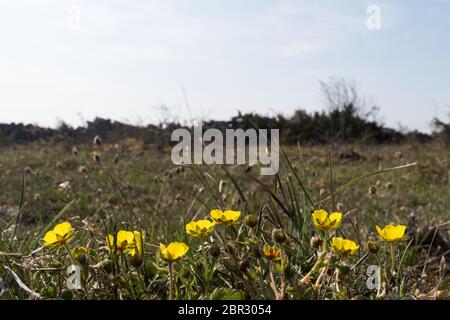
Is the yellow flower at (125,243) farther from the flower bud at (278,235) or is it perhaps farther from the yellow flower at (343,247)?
the yellow flower at (343,247)

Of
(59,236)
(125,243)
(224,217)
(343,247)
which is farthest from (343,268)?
(59,236)

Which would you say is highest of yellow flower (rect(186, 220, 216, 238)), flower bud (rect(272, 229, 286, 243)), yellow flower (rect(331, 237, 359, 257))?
flower bud (rect(272, 229, 286, 243))

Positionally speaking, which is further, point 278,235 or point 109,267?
point 109,267

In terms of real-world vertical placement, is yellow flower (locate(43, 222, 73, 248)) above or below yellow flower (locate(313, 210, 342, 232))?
below

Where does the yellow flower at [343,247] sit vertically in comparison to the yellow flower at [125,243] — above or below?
above

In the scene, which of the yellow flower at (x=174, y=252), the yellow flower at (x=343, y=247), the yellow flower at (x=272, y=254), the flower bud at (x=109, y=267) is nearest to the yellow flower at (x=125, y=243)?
the flower bud at (x=109, y=267)

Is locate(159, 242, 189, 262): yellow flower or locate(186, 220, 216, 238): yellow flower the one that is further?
locate(186, 220, 216, 238): yellow flower

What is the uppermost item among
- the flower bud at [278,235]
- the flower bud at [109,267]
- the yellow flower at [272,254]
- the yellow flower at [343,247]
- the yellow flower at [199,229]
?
the flower bud at [278,235]

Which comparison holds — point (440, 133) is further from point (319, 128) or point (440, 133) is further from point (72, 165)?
point (72, 165)

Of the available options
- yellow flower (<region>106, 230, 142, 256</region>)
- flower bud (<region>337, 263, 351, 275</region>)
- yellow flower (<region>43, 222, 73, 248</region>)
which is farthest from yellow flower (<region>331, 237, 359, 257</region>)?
yellow flower (<region>43, 222, 73, 248</region>)

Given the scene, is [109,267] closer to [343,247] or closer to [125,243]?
[125,243]

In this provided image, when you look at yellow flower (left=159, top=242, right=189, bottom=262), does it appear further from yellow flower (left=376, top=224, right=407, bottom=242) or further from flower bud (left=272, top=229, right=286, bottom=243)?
yellow flower (left=376, top=224, right=407, bottom=242)
